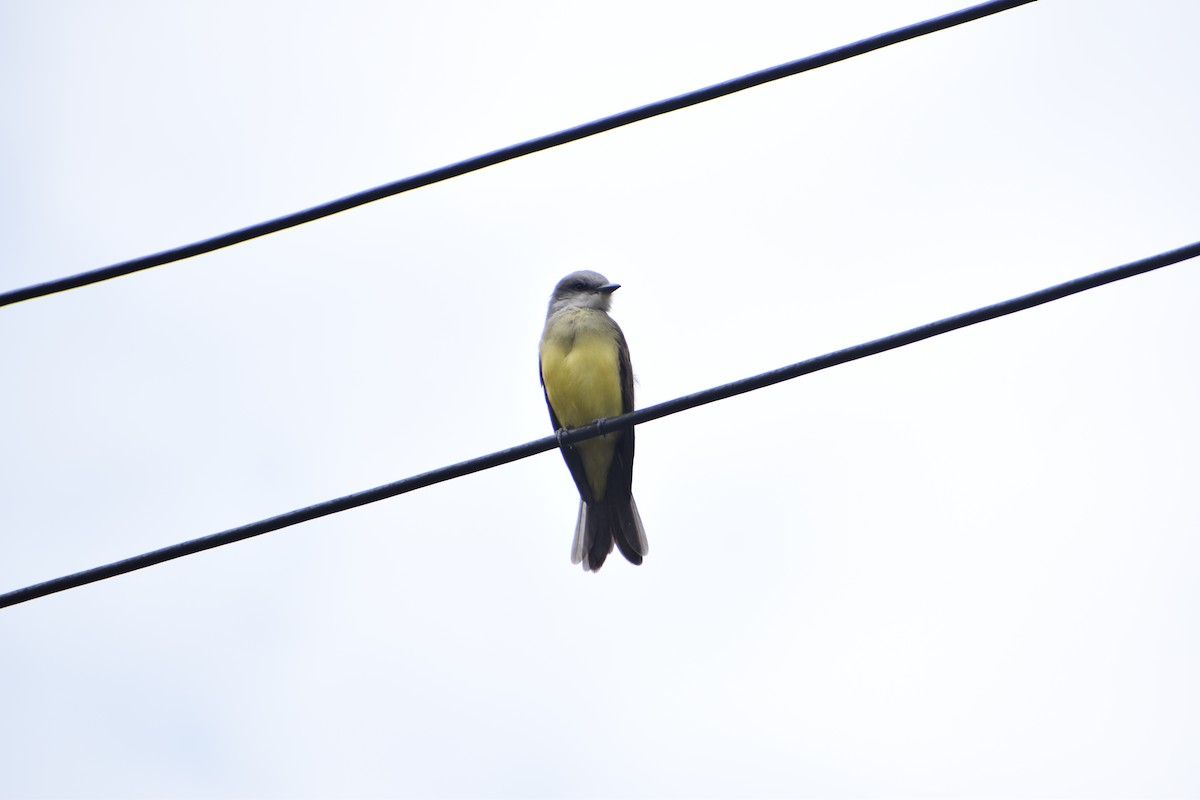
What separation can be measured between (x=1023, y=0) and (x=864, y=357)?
1535mm

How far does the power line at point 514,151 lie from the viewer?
4484mm

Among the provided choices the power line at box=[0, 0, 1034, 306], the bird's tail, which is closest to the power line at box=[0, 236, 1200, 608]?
the power line at box=[0, 0, 1034, 306]

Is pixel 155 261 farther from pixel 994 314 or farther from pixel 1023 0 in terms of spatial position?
pixel 1023 0

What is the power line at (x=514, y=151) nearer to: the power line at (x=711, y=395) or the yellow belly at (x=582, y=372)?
A: the power line at (x=711, y=395)

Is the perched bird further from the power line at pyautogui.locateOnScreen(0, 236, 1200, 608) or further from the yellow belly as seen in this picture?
the power line at pyautogui.locateOnScreen(0, 236, 1200, 608)

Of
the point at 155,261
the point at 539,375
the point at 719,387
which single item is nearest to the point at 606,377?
the point at 539,375

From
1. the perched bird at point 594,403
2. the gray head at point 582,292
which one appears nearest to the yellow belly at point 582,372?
the perched bird at point 594,403

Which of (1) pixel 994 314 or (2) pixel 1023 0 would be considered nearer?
(1) pixel 994 314

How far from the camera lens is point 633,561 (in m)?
8.69

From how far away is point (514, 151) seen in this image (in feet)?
15.1

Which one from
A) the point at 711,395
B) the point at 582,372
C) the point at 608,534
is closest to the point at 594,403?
the point at 582,372

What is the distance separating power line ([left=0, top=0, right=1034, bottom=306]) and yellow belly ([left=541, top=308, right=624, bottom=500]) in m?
3.40

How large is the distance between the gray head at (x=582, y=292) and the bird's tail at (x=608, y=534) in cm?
142

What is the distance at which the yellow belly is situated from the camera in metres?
7.95
